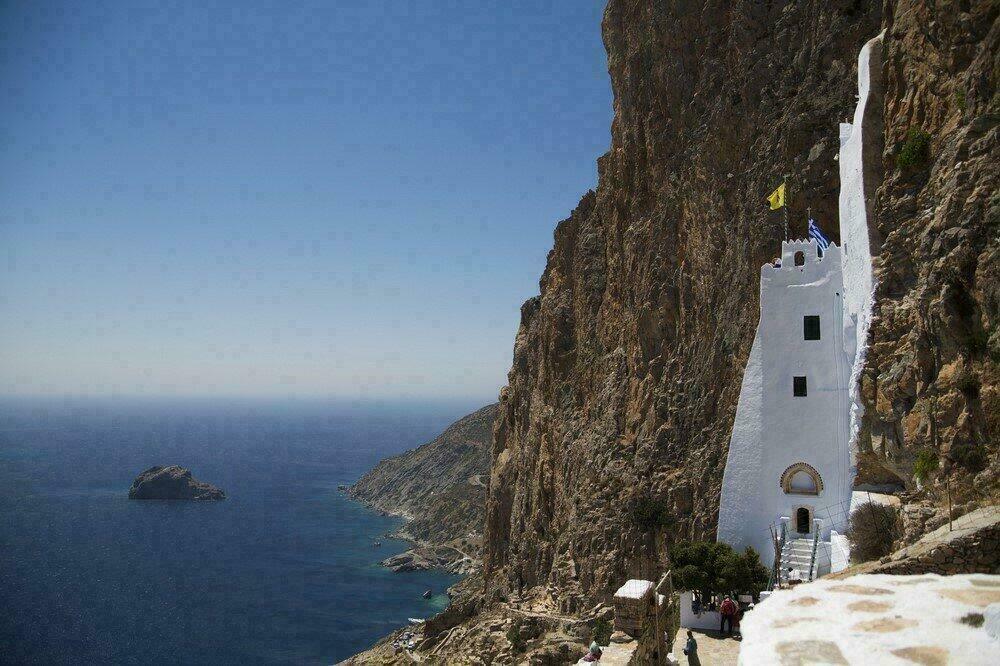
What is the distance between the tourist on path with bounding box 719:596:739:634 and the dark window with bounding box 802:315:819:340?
8893 mm

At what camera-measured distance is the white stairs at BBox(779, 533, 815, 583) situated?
2019cm

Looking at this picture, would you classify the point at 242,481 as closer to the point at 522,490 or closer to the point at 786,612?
the point at 522,490

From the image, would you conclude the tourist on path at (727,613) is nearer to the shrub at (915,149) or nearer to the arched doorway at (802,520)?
the arched doorway at (802,520)

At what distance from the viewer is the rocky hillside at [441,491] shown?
8888 cm

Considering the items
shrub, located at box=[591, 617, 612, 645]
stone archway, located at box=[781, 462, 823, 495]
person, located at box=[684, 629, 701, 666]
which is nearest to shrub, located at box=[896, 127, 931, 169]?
stone archway, located at box=[781, 462, 823, 495]

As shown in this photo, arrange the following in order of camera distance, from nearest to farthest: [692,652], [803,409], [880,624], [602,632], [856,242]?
[880,624] → [692,652] → [856,242] → [803,409] → [602,632]

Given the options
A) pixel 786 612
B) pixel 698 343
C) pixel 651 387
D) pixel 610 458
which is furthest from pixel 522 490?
pixel 786 612

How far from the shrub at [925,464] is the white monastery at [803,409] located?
3.92 meters

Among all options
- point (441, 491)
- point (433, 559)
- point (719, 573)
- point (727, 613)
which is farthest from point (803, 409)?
point (441, 491)

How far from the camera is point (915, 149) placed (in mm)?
16766

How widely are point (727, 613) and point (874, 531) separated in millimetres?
4291

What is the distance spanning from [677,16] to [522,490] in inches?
1221

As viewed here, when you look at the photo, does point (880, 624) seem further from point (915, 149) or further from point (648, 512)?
point (648, 512)

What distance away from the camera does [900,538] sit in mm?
15375
